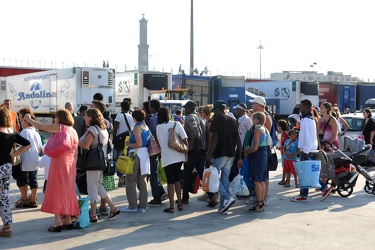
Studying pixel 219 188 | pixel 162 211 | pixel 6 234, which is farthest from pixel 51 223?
pixel 219 188

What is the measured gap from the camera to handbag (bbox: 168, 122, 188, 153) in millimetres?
8734

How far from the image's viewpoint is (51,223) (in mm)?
8164

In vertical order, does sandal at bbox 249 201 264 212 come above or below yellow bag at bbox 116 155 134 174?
below

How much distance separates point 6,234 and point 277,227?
3.64 metres

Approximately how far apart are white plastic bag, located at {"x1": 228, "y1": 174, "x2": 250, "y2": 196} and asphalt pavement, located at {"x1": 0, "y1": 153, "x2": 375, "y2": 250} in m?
0.28

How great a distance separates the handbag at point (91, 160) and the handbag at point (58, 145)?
19.3 inches

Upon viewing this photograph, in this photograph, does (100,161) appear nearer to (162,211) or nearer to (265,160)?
(162,211)

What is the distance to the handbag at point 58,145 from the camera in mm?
7359

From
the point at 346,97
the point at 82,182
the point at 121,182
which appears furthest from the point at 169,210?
the point at 346,97

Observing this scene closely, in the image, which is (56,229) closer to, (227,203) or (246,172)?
(227,203)

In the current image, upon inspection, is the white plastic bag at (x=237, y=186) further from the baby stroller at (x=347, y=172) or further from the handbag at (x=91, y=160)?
the handbag at (x=91, y=160)

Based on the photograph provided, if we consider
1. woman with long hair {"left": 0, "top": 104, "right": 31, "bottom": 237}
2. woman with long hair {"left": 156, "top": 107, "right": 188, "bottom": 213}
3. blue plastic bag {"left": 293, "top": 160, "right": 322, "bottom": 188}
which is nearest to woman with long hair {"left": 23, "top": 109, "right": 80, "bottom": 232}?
woman with long hair {"left": 0, "top": 104, "right": 31, "bottom": 237}

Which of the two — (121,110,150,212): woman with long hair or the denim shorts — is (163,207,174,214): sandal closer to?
(121,110,150,212): woman with long hair

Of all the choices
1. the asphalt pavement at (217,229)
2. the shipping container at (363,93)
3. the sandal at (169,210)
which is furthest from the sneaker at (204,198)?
the shipping container at (363,93)
